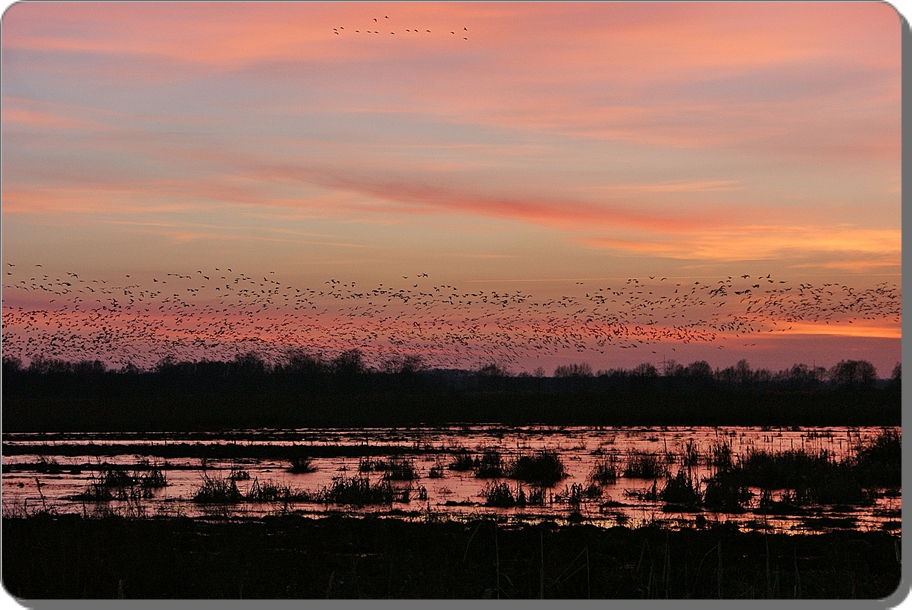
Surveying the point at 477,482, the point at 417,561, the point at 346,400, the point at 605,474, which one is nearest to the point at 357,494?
the point at 477,482

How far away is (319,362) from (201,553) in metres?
83.6

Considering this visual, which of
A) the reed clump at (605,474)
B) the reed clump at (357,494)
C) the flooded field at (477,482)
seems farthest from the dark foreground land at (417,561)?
the reed clump at (605,474)

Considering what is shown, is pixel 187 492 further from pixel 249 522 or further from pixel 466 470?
pixel 466 470

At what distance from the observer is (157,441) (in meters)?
40.4

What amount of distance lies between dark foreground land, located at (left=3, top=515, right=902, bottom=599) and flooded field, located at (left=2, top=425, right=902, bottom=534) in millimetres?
1446

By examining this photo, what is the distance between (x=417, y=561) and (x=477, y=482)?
10534 mm

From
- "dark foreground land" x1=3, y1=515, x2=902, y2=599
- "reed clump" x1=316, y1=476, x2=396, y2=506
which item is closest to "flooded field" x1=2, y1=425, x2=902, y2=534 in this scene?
"reed clump" x1=316, y1=476, x2=396, y2=506

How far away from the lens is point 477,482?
24.4m

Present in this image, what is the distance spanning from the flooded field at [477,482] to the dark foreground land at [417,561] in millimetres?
1446

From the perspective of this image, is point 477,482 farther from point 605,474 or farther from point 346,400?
point 346,400

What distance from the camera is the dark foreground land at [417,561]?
12156mm

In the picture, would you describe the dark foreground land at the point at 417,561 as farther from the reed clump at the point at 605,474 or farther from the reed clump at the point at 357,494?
the reed clump at the point at 605,474

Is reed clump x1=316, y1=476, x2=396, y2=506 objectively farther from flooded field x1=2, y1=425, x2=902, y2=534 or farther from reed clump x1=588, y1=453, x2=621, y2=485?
reed clump x1=588, y1=453, x2=621, y2=485

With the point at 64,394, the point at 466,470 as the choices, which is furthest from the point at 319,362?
the point at 466,470
